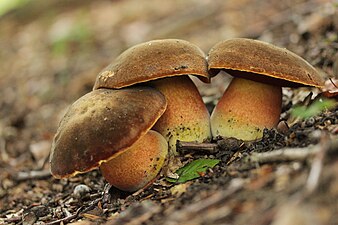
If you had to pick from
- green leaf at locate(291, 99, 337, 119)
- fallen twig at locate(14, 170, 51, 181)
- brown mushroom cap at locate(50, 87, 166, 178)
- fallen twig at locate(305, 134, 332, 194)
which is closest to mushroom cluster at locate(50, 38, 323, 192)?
brown mushroom cap at locate(50, 87, 166, 178)

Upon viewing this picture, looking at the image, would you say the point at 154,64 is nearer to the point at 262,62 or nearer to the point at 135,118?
the point at 135,118

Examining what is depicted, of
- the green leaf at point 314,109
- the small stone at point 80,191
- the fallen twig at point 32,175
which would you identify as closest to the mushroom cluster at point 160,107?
the green leaf at point 314,109

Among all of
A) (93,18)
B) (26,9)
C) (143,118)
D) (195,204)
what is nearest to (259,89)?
(143,118)

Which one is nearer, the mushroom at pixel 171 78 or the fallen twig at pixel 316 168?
the fallen twig at pixel 316 168

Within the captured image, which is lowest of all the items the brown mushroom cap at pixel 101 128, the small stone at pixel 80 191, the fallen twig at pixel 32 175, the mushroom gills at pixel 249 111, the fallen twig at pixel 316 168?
the fallen twig at pixel 32 175

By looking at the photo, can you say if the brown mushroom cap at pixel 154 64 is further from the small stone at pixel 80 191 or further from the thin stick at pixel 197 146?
the small stone at pixel 80 191

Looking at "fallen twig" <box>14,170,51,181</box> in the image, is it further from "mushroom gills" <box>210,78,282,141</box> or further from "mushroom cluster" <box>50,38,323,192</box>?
"mushroom gills" <box>210,78,282,141</box>
